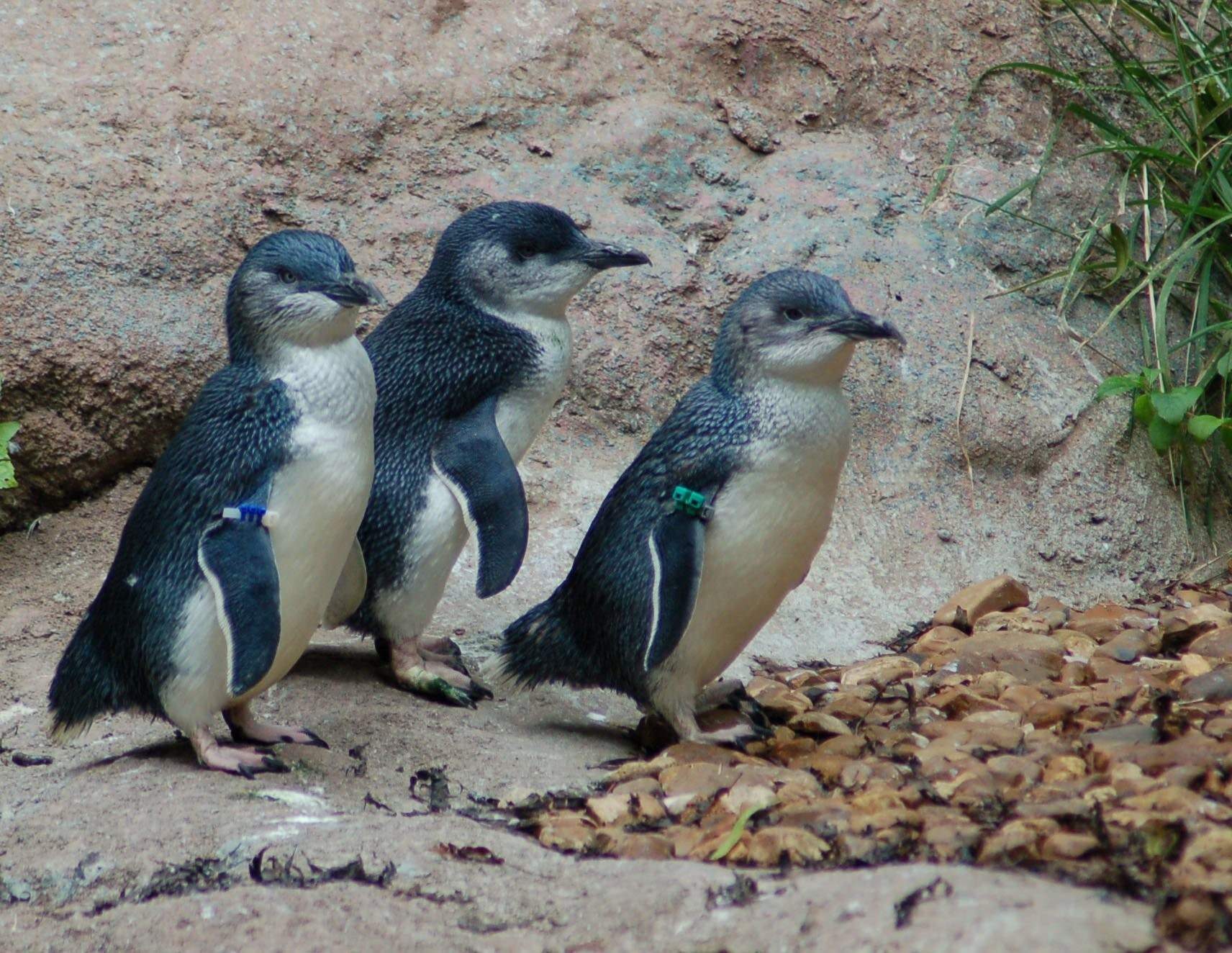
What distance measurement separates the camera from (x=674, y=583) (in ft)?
10.7

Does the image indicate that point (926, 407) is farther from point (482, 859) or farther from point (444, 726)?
point (482, 859)

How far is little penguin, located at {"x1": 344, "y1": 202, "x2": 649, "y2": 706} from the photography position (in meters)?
3.76

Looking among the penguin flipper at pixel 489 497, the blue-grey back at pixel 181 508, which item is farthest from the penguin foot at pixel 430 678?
the blue-grey back at pixel 181 508

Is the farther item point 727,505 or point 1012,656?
point 1012,656

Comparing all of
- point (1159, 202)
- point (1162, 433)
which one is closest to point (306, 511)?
point (1162, 433)

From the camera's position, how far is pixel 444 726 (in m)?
3.54

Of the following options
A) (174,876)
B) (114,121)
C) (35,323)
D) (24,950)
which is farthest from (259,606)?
(114,121)

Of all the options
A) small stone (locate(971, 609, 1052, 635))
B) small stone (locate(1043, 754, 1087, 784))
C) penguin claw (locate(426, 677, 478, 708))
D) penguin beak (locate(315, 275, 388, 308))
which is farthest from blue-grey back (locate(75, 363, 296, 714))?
small stone (locate(971, 609, 1052, 635))

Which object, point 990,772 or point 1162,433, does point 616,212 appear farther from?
point 990,772

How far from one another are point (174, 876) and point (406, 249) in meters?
2.93

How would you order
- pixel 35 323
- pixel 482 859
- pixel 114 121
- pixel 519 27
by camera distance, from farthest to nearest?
1. pixel 519 27
2. pixel 114 121
3. pixel 35 323
4. pixel 482 859

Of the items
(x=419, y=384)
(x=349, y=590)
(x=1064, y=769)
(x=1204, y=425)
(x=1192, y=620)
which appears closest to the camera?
(x=1064, y=769)

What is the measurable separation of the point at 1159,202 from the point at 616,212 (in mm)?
1915

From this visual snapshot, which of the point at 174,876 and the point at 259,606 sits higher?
the point at 259,606
